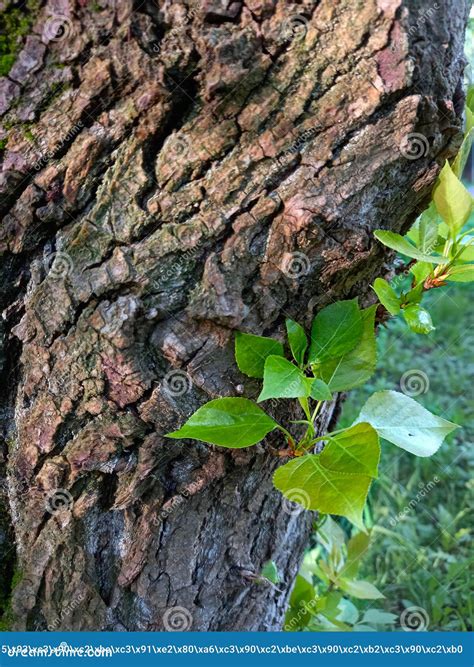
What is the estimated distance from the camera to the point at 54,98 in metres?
0.89

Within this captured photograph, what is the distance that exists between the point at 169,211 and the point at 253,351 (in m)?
0.23

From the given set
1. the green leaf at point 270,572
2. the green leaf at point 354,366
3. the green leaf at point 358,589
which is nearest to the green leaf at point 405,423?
the green leaf at point 354,366

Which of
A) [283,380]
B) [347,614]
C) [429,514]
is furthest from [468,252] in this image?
[429,514]

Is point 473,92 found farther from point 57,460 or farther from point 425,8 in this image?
point 57,460

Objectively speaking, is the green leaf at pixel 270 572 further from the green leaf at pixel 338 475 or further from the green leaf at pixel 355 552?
the green leaf at pixel 355 552

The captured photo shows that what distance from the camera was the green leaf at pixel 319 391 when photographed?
861 mm

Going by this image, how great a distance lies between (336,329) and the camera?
0.91m

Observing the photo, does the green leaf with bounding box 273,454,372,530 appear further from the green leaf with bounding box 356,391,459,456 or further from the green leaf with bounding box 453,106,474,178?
the green leaf with bounding box 453,106,474,178

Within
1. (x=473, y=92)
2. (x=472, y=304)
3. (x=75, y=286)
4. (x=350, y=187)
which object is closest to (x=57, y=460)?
(x=75, y=286)

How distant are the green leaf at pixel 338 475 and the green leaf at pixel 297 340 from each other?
0.46ft

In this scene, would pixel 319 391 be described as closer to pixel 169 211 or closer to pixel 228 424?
pixel 228 424

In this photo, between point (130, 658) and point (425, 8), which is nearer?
point (425, 8)

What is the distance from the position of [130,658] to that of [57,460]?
14.6 inches

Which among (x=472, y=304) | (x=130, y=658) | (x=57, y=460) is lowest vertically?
(x=472, y=304)
